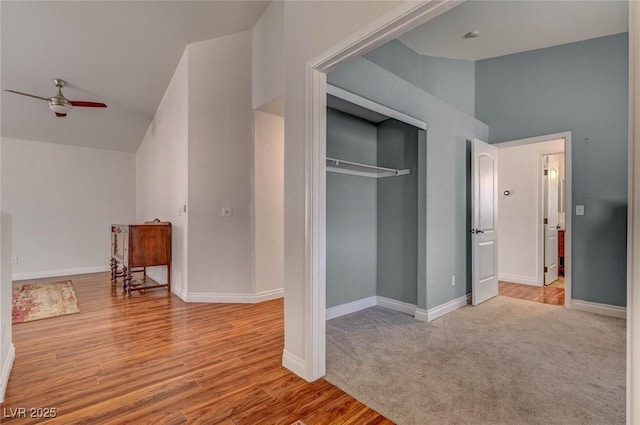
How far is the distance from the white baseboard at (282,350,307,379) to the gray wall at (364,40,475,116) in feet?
9.39

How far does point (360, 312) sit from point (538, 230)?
331cm

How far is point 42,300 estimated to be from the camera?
383 centimetres

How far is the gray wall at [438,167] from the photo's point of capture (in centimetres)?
287

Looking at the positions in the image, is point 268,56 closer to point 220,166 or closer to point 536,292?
point 220,166

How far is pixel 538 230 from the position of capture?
4.71 m

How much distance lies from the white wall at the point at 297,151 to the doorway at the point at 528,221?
3634mm

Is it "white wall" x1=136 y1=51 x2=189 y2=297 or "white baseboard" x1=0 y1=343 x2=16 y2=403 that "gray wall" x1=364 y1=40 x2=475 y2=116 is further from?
"white baseboard" x1=0 y1=343 x2=16 y2=403

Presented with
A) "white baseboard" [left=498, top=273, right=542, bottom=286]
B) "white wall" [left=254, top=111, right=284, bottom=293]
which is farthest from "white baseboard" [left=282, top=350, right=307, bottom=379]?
"white baseboard" [left=498, top=273, right=542, bottom=286]

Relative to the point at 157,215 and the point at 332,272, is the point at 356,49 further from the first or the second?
the point at 157,215

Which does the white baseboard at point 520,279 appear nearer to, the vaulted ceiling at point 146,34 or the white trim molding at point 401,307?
the white trim molding at point 401,307

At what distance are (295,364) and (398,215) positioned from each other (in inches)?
80.9

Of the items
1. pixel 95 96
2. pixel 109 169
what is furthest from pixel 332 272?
pixel 109 169

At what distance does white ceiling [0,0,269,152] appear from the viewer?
122 inches

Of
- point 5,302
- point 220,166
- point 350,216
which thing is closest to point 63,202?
point 220,166
